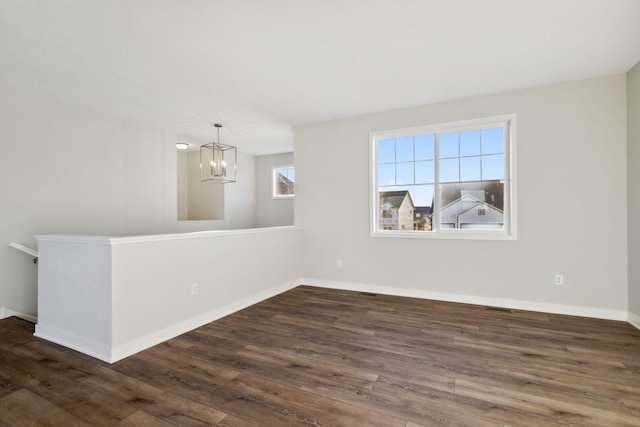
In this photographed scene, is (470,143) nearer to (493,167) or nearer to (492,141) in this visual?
(492,141)

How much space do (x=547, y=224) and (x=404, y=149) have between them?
1.93 meters

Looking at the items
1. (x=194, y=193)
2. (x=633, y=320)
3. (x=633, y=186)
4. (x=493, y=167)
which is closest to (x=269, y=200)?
(x=194, y=193)

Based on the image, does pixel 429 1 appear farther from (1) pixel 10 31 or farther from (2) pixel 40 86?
(2) pixel 40 86

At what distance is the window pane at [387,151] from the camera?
14.4 feet

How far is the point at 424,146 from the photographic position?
4.19 metres

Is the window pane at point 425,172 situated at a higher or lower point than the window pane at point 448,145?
lower

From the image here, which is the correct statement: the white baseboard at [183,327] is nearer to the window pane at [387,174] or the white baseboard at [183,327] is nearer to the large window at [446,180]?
the large window at [446,180]

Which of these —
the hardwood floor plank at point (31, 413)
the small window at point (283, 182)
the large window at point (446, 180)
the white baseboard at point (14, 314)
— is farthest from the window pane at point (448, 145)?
the white baseboard at point (14, 314)

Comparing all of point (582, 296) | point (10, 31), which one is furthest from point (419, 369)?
point (10, 31)

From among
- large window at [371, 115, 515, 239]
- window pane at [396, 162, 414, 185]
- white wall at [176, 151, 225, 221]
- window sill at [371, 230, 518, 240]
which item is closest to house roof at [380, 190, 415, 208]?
large window at [371, 115, 515, 239]

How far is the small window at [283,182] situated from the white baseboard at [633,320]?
19.1 ft

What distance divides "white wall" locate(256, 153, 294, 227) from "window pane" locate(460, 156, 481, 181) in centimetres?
415

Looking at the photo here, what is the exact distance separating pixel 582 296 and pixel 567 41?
8.60ft

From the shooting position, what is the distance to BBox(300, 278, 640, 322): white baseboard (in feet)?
Result: 10.8
